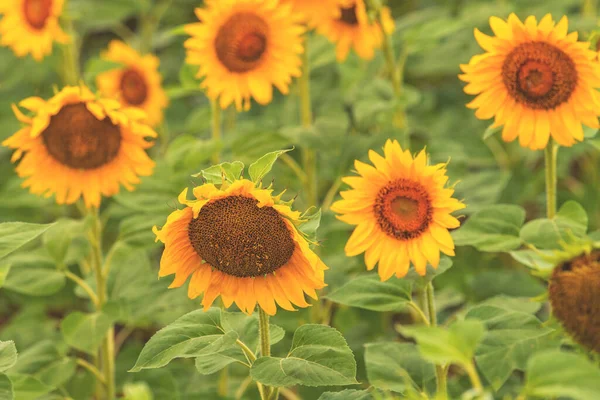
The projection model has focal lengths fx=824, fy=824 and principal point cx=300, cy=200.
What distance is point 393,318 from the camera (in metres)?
2.07

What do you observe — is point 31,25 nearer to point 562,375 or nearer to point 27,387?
point 27,387

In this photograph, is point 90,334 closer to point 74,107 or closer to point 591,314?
point 74,107

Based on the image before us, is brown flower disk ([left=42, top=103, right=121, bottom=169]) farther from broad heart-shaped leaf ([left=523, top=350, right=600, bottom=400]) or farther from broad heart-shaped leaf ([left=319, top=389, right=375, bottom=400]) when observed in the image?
broad heart-shaped leaf ([left=523, top=350, right=600, bottom=400])

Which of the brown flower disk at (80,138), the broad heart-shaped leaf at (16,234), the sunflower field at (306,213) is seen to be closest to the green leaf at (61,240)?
the sunflower field at (306,213)

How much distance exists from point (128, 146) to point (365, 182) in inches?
20.1

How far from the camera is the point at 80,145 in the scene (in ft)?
4.53

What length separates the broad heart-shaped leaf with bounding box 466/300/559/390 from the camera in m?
1.06

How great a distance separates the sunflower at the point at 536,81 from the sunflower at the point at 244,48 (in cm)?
43

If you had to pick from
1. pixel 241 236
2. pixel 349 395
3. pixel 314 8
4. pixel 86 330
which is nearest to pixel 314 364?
pixel 349 395

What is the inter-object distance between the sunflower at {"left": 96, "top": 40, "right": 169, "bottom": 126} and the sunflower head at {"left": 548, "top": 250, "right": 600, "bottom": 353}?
1.23 metres

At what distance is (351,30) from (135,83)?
582 millimetres

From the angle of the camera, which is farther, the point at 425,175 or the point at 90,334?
the point at 90,334

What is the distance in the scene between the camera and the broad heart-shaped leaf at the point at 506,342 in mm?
1062

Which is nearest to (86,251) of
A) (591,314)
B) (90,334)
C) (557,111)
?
(90,334)
